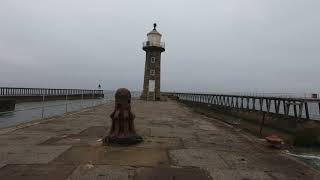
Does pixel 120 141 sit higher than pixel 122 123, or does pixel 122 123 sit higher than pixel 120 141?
pixel 122 123

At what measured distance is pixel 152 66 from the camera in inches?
1869

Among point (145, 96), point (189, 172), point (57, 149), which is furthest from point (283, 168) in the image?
point (145, 96)

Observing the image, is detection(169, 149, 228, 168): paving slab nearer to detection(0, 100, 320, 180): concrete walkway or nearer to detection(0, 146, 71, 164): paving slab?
detection(0, 100, 320, 180): concrete walkway

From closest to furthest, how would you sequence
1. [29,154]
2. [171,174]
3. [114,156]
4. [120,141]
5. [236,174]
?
1. [171,174]
2. [236,174]
3. [114,156]
4. [29,154]
5. [120,141]

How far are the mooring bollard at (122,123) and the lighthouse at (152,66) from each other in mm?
38237

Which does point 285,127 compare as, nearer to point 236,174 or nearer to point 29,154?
point 236,174

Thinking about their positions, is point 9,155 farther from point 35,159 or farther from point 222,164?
point 222,164

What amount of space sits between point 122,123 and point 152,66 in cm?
3866

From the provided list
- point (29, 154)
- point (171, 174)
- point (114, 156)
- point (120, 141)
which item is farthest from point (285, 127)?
point (29, 154)

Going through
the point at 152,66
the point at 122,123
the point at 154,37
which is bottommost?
the point at 122,123

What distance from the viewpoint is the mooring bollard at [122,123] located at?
29.1ft

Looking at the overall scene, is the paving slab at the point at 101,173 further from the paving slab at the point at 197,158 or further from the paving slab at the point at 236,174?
the paving slab at the point at 236,174

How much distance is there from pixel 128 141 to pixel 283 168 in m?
3.43

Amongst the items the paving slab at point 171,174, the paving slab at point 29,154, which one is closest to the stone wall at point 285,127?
the paving slab at point 171,174
